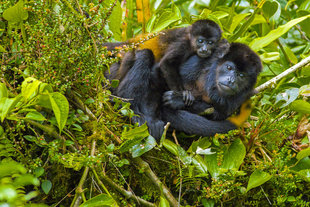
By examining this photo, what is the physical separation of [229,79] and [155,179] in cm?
114

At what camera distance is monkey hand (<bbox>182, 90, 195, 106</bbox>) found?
3.21m

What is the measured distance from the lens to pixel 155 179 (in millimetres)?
2422

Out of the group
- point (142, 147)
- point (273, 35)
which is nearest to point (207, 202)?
point (142, 147)

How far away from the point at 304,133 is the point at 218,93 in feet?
2.47

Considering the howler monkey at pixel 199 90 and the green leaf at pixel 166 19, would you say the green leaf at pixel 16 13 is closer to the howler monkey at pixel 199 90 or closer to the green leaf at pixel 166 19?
the howler monkey at pixel 199 90

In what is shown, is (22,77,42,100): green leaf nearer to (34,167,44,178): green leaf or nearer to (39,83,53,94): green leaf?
(39,83,53,94): green leaf

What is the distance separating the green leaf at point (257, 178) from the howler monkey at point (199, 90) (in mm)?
505

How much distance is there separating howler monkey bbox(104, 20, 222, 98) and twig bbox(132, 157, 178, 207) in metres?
0.99

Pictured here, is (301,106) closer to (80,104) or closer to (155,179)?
(155,179)

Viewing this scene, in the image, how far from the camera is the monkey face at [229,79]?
3.12 metres

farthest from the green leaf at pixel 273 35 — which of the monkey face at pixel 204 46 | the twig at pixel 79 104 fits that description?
the twig at pixel 79 104

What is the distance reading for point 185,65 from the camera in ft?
11.1

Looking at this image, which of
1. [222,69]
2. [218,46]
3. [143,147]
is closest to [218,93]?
[222,69]

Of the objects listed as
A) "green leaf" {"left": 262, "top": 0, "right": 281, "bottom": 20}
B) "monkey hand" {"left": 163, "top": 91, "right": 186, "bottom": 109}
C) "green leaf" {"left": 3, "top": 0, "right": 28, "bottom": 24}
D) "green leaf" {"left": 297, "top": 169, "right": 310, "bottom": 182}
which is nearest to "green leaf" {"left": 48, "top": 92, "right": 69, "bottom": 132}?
"green leaf" {"left": 3, "top": 0, "right": 28, "bottom": 24}
